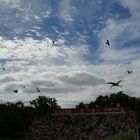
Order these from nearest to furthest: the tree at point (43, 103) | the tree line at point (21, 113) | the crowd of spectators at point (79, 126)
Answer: the crowd of spectators at point (79, 126)
the tree line at point (21, 113)
the tree at point (43, 103)

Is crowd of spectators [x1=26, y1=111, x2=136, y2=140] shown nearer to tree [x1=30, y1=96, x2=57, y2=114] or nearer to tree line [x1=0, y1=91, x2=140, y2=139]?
tree line [x1=0, y1=91, x2=140, y2=139]

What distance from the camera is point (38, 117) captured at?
73688 millimetres

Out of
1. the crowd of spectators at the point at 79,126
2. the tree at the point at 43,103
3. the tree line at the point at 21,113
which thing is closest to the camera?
the crowd of spectators at the point at 79,126

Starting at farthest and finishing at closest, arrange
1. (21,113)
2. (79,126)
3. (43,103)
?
(43,103), (21,113), (79,126)

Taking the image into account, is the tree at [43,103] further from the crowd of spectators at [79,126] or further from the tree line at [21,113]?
the crowd of spectators at [79,126]

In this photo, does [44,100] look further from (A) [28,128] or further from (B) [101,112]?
(B) [101,112]

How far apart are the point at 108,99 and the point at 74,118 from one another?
50.6 meters

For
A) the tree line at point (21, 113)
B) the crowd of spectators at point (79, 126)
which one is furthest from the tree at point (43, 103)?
the crowd of spectators at point (79, 126)

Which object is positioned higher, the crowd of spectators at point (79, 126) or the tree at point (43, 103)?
the tree at point (43, 103)

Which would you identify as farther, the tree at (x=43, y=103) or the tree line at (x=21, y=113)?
the tree at (x=43, y=103)

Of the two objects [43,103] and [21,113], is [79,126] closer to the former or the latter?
[21,113]

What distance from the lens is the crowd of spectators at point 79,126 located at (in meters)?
62.7

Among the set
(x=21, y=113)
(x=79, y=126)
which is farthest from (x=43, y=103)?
(x=79, y=126)

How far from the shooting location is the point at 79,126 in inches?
2633
